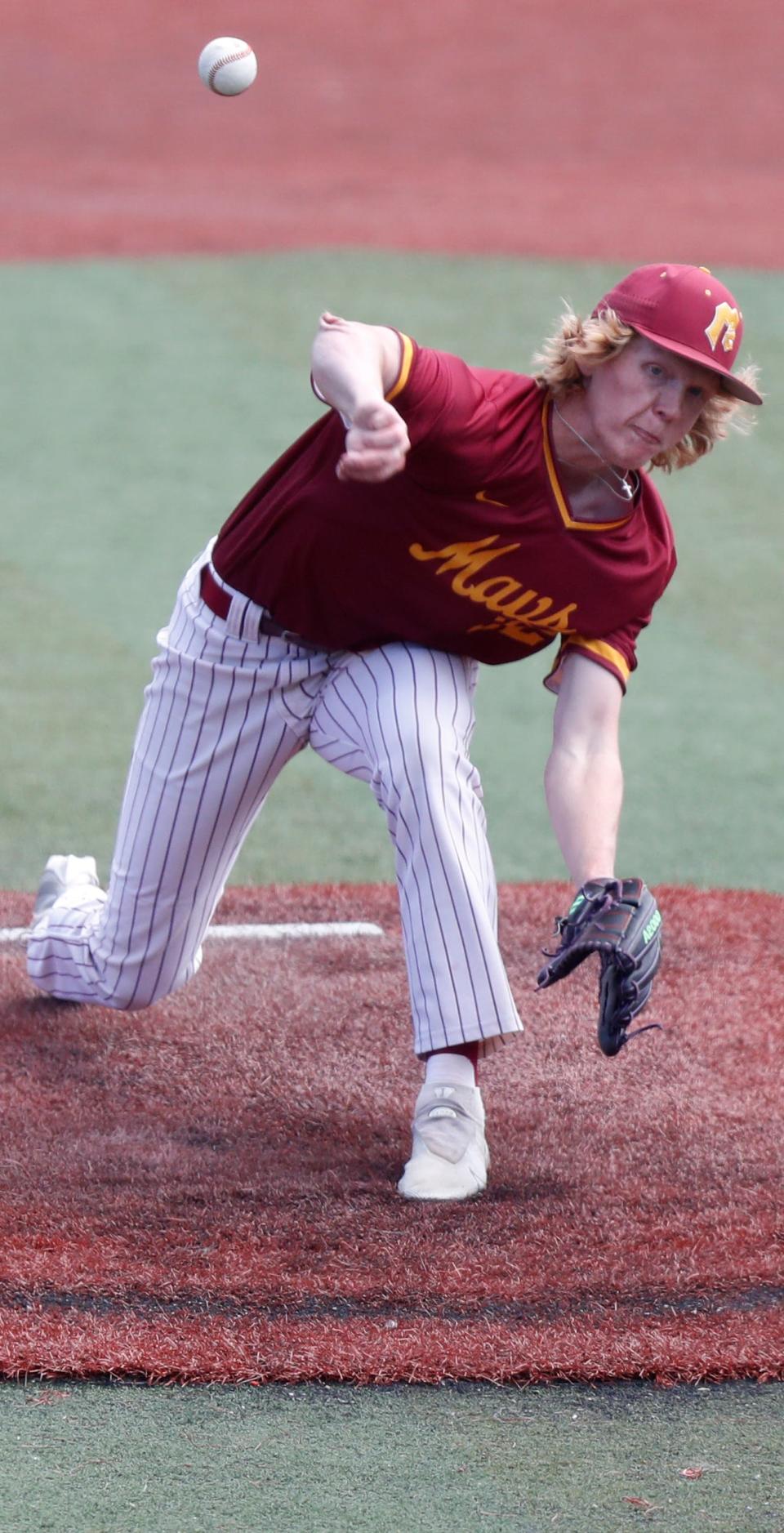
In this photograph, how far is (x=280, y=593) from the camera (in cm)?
278

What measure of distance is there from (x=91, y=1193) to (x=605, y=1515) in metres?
1.03

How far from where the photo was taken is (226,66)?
3.60 meters

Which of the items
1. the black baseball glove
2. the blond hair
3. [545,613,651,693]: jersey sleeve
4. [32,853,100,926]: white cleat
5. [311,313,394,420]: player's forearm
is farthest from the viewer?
[32,853,100,926]: white cleat

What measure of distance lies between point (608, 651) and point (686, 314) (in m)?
0.53

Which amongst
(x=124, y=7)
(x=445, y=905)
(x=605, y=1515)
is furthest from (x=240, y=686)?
(x=124, y=7)

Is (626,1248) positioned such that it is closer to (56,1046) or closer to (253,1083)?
(253,1083)

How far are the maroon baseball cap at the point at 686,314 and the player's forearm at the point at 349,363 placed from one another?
0.37 meters

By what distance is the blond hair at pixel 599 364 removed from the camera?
2.55 metres

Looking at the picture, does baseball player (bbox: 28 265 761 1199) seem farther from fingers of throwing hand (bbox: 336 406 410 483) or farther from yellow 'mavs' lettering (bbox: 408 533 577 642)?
fingers of throwing hand (bbox: 336 406 410 483)

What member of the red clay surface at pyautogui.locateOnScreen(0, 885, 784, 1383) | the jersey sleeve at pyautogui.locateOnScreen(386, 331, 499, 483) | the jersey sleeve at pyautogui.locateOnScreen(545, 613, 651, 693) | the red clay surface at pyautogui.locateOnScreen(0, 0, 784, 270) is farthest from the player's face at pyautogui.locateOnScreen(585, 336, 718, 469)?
the red clay surface at pyautogui.locateOnScreen(0, 0, 784, 270)

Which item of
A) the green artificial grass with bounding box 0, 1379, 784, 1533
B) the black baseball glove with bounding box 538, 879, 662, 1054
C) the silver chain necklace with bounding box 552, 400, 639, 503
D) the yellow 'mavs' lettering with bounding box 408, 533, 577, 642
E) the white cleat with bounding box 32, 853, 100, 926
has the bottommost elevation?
the green artificial grass with bounding box 0, 1379, 784, 1533

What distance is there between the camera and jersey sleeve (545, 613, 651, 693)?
109 inches

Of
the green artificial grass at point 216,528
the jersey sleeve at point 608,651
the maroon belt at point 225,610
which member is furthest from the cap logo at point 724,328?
the green artificial grass at point 216,528

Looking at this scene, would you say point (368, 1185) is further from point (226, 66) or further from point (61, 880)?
point (226, 66)
